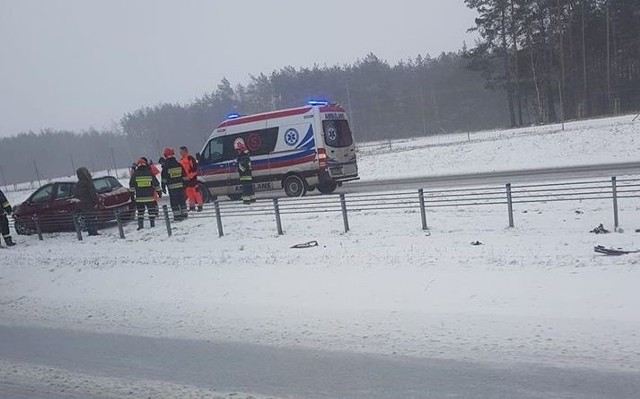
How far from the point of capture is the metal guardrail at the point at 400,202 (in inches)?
409

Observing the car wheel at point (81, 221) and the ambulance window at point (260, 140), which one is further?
the ambulance window at point (260, 140)

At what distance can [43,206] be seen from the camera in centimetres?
1479

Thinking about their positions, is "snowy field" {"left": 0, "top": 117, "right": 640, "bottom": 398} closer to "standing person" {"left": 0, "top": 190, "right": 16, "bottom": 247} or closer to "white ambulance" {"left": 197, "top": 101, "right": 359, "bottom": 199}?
"standing person" {"left": 0, "top": 190, "right": 16, "bottom": 247}

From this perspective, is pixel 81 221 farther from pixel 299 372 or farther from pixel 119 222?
pixel 299 372

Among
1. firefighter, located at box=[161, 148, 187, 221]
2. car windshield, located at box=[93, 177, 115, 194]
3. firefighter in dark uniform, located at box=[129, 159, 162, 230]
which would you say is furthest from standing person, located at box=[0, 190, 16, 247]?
firefighter, located at box=[161, 148, 187, 221]

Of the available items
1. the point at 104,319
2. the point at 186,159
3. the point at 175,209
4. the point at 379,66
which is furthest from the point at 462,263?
the point at 379,66

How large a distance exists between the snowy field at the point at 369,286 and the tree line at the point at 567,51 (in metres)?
37.1

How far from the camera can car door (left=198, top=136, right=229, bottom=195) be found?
16094mm

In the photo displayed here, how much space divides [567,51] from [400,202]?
139 feet

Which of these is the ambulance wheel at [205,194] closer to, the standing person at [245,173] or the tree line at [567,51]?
the standing person at [245,173]

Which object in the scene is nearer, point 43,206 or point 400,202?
point 400,202

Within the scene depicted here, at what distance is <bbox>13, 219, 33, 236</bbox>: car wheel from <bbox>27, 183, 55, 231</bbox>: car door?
260 millimetres

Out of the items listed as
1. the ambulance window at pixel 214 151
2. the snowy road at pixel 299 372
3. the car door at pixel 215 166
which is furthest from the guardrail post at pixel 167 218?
the snowy road at pixel 299 372

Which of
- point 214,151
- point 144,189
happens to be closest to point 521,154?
point 214,151
